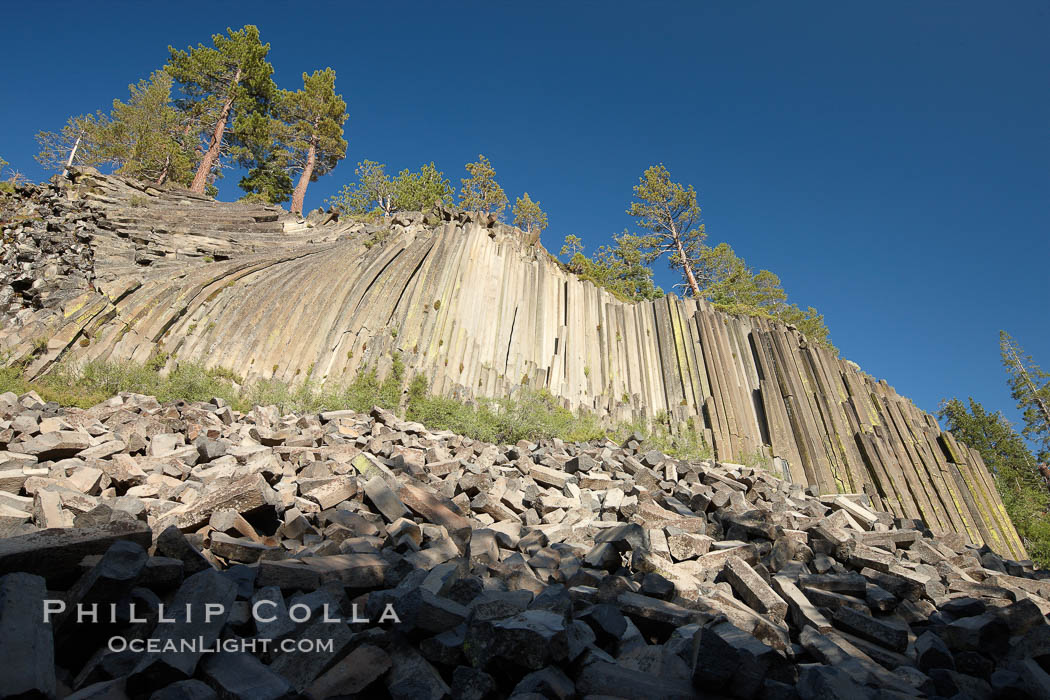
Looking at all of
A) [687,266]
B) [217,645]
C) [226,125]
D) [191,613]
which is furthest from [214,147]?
[217,645]

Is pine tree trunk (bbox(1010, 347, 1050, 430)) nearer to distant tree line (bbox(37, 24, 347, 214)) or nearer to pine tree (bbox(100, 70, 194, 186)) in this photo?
distant tree line (bbox(37, 24, 347, 214))

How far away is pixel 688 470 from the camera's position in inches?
246

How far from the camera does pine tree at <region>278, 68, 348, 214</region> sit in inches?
1031

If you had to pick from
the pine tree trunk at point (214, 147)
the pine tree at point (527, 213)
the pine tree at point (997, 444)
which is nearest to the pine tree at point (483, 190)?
the pine tree at point (527, 213)

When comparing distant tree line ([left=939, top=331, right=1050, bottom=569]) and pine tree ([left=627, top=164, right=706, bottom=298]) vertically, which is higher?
pine tree ([left=627, top=164, right=706, bottom=298])

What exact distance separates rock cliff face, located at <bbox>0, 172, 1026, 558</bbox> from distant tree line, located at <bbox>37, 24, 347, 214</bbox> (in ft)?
35.2

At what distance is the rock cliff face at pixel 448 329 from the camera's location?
9.97m

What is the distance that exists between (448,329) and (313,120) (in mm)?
22216

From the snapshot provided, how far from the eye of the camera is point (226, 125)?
25047mm

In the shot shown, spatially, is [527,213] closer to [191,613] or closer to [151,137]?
[151,137]

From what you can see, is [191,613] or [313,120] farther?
[313,120]

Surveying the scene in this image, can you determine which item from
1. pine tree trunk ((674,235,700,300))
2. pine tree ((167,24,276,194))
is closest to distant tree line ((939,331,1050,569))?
pine tree trunk ((674,235,700,300))

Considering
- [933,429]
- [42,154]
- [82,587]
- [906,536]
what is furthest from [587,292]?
[42,154]

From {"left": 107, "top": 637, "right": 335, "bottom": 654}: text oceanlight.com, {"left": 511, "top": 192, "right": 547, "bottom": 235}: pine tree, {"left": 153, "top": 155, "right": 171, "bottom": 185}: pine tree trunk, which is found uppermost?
{"left": 511, "top": 192, "right": 547, "bottom": 235}: pine tree
